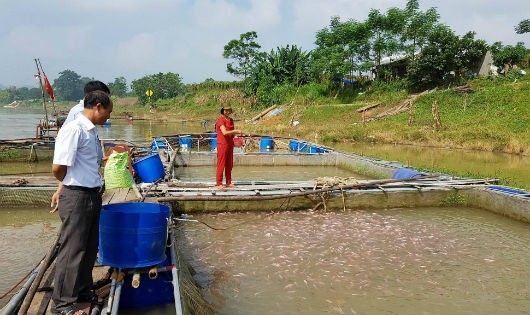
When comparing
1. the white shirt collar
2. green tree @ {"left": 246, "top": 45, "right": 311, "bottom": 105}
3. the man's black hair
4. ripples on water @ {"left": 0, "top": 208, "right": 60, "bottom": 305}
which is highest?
green tree @ {"left": 246, "top": 45, "right": 311, "bottom": 105}

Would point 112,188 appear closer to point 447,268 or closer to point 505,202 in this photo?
point 447,268

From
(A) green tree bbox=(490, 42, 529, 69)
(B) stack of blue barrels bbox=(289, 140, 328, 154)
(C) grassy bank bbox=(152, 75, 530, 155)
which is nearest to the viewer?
(B) stack of blue barrels bbox=(289, 140, 328, 154)

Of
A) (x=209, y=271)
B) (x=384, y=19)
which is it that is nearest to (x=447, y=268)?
(x=209, y=271)

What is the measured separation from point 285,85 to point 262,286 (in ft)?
113

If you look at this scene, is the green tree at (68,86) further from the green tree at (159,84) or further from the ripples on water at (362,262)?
the ripples on water at (362,262)

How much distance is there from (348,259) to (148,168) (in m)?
4.67

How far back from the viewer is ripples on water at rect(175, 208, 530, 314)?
14.6ft

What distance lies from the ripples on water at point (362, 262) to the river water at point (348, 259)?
13mm

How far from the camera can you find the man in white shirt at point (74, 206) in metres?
2.85

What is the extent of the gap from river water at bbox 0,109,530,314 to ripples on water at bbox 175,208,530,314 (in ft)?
0.04

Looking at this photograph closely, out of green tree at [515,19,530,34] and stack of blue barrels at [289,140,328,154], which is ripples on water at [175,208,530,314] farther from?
green tree at [515,19,530,34]

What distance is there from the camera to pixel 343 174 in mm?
12797

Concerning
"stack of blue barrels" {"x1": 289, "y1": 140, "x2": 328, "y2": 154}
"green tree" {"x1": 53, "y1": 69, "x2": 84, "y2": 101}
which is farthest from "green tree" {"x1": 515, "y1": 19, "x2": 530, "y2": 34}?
"green tree" {"x1": 53, "y1": 69, "x2": 84, "y2": 101}

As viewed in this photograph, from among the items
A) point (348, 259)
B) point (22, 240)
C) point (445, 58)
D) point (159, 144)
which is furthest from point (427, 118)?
point (22, 240)
